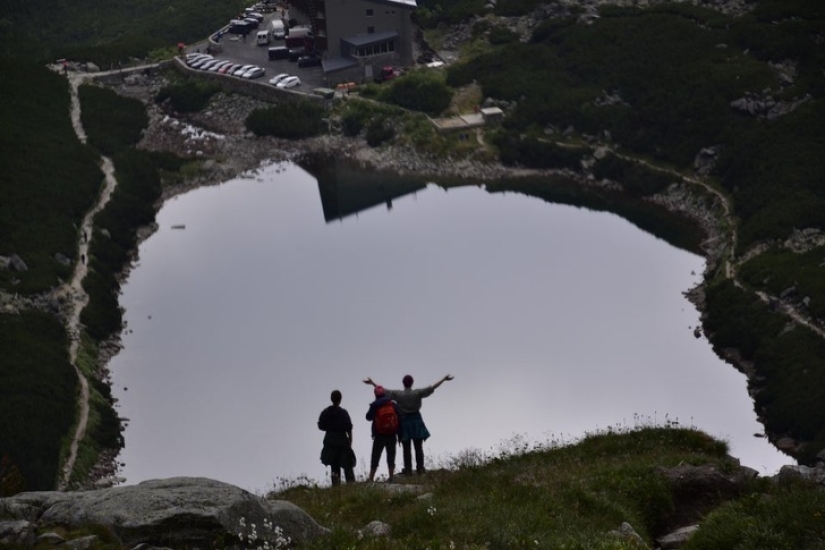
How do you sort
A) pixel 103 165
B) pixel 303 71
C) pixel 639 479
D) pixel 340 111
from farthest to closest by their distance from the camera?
pixel 303 71 → pixel 340 111 → pixel 103 165 → pixel 639 479

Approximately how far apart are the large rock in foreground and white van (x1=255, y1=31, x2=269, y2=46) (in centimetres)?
10720

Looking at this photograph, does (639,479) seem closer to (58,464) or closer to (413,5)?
(58,464)

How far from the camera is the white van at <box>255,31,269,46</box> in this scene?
129 meters

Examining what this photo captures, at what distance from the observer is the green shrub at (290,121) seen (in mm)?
114125

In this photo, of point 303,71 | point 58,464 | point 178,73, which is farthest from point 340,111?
point 58,464

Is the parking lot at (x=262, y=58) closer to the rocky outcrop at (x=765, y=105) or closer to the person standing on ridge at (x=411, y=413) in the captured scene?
the rocky outcrop at (x=765, y=105)

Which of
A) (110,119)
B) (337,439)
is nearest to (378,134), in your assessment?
(110,119)

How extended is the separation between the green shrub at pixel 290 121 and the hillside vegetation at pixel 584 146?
1.08 ft

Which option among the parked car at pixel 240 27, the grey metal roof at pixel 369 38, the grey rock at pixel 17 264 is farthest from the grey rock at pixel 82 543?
the parked car at pixel 240 27

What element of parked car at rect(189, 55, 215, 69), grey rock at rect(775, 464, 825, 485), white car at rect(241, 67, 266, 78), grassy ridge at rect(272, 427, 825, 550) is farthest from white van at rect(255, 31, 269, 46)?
grey rock at rect(775, 464, 825, 485)

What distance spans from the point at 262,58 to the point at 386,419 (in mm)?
95477

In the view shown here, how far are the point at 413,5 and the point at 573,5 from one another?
1603 cm

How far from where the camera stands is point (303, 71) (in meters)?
123

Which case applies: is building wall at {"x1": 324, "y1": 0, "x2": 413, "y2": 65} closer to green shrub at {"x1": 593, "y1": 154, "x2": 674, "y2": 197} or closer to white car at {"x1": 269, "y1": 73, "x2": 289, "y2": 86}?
white car at {"x1": 269, "y1": 73, "x2": 289, "y2": 86}
